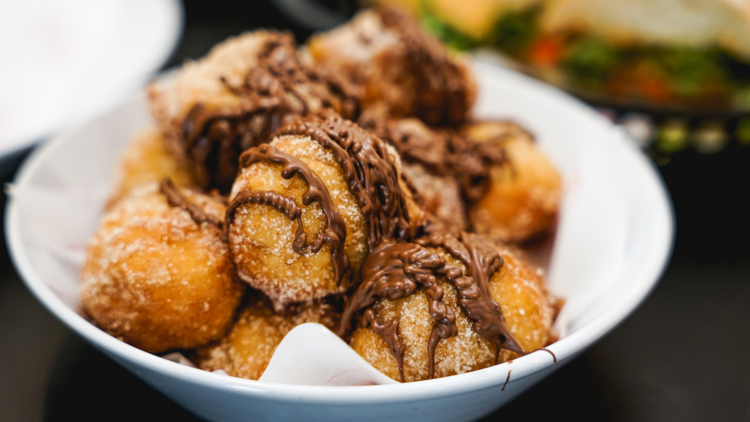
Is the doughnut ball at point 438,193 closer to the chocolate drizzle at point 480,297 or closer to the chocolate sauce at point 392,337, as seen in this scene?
the chocolate drizzle at point 480,297

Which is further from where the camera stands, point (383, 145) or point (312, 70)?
point (312, 70)

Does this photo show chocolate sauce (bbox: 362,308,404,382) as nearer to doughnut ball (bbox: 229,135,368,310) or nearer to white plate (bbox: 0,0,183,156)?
doughnut ball (bbox: 229,135,368,310)

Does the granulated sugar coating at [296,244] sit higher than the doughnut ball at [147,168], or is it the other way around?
the granulated sugar coating at [296,244]

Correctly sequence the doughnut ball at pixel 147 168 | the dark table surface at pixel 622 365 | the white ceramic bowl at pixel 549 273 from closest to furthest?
the white ceramic bowl at pixel 549 273
the dark table surface at pixel 622 365
the doughnut ball at pixel 147 168

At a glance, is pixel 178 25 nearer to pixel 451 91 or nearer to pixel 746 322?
pixel 451 91

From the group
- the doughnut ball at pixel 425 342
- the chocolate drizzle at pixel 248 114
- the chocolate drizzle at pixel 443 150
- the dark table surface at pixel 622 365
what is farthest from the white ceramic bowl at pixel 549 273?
the chocolate drizzle at pixel 248 114

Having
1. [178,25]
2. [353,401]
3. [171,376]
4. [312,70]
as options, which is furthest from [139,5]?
[353,401]
